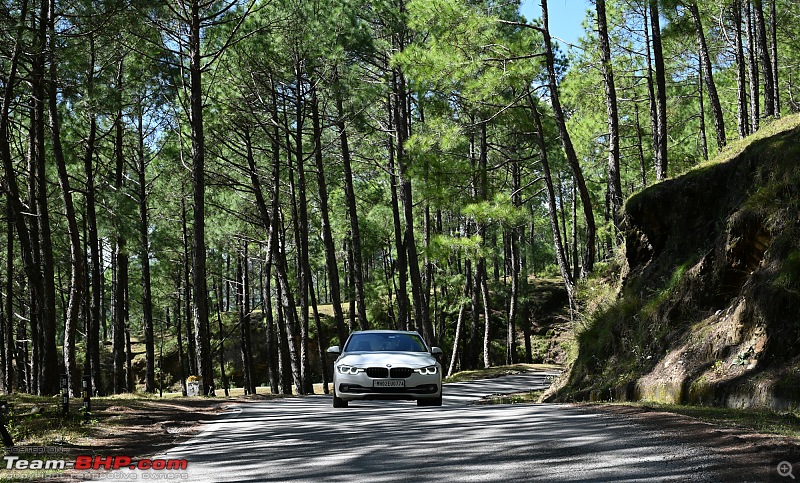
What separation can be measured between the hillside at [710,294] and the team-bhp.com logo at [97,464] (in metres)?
7.10

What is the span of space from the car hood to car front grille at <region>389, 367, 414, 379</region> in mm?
67

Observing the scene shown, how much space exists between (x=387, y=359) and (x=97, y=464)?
6.07 m

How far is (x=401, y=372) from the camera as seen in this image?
515 inches

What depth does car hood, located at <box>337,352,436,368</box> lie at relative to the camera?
13195 mm

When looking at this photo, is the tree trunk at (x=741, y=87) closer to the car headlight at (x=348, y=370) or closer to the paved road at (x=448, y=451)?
the car headlight at (x=348, y=370)

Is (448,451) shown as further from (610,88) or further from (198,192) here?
(198,192)

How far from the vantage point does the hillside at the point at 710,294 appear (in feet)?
34.5

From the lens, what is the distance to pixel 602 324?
55.4 feet

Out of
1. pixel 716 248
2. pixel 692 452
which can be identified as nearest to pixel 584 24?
pixel 716 248

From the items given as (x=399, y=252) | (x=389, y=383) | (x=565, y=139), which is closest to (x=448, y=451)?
(x=389, y=383)

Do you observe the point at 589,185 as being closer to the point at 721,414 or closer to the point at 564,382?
the point at 564,382

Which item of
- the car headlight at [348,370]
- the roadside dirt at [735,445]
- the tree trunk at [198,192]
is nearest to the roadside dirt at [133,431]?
the car headlight at [348,370]

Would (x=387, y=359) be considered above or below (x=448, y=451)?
above

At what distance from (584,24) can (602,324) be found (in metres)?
19.0
